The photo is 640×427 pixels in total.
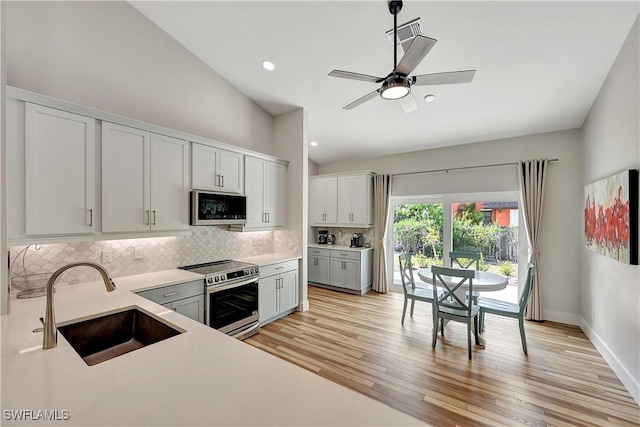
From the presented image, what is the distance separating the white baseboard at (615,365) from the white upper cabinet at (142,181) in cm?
440

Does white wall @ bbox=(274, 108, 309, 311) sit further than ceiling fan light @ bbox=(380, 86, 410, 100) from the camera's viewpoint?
Yes

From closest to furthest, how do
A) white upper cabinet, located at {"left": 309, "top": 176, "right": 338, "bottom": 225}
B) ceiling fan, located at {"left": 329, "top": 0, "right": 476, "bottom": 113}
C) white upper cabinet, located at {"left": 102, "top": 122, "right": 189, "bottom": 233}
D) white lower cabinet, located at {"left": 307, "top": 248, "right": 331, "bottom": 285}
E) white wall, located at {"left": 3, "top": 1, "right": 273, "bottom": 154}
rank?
ceiling fan, located at {"left": 329, "top": 0, "right": 476, "bottom": 113}, white wall, located at {"left": 3, "top": 1, "right": 273, "bottom": 154}, white upper cabinet, located at {"left": 102, "top": 122, "right": 189, "bottom": 233}, white lower cabinet, located at {"left": 307, "top": 248, "right": 331, "bottom": 285}, white upper cabinet, located at {"left": 309, "top": 176, "right": 338, "bottom": 225}

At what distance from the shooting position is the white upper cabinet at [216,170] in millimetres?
3162

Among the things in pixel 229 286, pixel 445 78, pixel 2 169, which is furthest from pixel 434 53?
pixel 2 169

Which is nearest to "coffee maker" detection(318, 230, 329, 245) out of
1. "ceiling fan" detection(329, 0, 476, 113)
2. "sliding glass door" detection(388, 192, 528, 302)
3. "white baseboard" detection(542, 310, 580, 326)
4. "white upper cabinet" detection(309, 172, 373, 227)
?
"white upper cabinet" detection(309, 172, 373, 227)

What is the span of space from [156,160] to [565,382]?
4481 mm

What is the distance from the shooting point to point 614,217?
249cm

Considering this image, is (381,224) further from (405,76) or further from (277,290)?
(405,76)

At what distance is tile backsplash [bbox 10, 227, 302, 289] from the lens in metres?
2.28

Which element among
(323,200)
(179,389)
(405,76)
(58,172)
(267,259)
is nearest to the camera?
(179,389)

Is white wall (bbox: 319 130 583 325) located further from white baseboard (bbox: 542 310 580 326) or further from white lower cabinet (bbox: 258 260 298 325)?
white lower cabinet (bbox: 258 260 298 325)

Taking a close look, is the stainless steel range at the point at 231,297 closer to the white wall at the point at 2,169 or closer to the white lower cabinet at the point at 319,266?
the white wall at the point at 2,169

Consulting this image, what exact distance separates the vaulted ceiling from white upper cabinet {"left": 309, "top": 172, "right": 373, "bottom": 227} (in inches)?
50.8

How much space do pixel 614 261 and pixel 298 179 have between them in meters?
3.71
